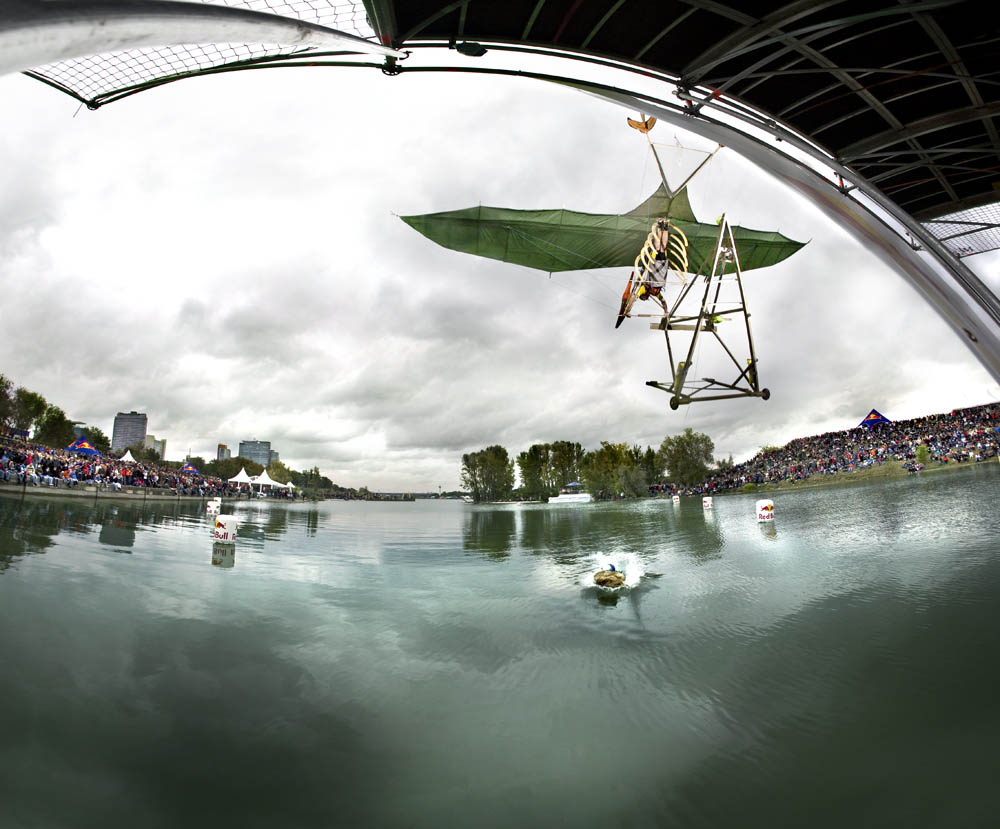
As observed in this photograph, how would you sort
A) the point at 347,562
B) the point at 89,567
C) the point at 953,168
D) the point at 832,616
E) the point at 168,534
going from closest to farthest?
1. the point at 832,616
2. the point at 89,567
3. the point at 953,168
4. the point at 347,562
5. the point at 168,534

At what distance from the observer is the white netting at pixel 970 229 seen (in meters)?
11.0

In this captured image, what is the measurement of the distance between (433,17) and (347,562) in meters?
11.0

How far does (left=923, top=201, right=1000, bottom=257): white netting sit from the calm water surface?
8977 millimetres

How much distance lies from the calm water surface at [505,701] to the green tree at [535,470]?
293 ft

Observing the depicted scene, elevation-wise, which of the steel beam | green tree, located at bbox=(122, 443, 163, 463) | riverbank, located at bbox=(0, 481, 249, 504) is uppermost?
the steel beam

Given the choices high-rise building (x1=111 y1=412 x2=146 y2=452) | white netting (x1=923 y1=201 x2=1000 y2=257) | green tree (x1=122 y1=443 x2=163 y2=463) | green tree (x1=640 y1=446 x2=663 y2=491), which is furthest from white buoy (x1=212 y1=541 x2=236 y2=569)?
high-rise building (x1=111 y1=412 x2=146 y2=452)

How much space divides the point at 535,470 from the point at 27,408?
273 ft

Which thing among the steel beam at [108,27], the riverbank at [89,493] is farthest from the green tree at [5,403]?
the steel beam at [108,27]

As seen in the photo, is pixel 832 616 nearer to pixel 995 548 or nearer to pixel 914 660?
pixel 914 660

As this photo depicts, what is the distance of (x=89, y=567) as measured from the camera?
798 cm

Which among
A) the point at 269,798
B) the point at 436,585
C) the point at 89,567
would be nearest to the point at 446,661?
the point at 269,798

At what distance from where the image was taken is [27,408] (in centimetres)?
5528

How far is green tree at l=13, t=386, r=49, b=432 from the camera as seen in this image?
176ft

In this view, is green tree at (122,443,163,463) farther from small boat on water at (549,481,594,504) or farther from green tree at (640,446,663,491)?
green tree at (640,446,663,491)
